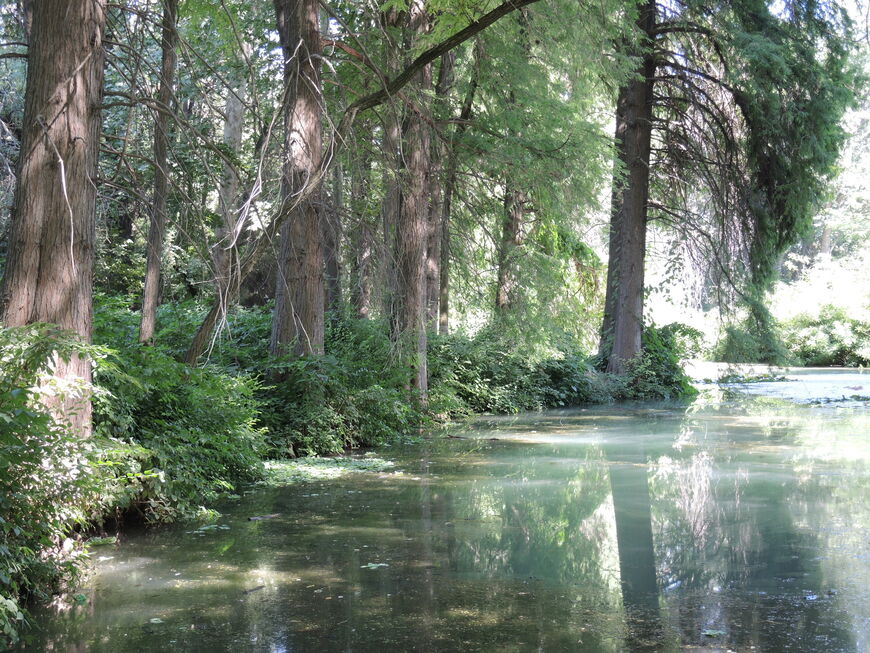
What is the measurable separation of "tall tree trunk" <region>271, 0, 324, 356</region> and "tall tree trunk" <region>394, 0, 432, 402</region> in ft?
5.80

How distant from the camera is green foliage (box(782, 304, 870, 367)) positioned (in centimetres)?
3064

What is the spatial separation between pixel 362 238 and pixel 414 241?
2.56 feet

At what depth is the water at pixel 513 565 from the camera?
4246 millimetres

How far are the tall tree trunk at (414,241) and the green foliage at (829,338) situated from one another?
2146 centimetres

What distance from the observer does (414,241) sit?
42.9 ft

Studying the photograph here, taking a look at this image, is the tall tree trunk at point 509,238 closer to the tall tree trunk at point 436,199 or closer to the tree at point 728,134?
the tall tree trunk at point 436,199

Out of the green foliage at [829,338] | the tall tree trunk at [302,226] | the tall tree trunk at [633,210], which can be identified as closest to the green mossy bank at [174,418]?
the tall tree trunk at [302,226]

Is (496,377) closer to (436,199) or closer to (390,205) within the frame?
(436,199)

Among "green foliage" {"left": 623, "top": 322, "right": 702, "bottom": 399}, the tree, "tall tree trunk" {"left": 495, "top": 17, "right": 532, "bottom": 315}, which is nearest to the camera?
"tall tree trunk" {"left": 495, "top": 17, "right": 532, "bottom": 315}

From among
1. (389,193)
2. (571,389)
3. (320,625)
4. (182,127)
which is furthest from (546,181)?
(320,625)

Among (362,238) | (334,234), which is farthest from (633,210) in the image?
(334,234)

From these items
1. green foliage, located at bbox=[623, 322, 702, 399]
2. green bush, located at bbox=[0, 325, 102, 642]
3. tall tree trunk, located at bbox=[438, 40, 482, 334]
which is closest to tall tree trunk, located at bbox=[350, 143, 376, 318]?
tall tree trunk, located at bbox=[438, 40, 482, 334]

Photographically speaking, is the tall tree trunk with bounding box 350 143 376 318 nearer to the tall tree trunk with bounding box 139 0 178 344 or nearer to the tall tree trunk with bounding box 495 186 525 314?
the tall tree trunk with bounding box 495 186 525 314

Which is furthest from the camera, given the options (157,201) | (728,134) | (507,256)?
(728,134)
